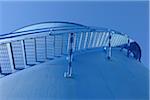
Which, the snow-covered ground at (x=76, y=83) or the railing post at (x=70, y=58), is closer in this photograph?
the snow-covered ground at (x=76, y=83)

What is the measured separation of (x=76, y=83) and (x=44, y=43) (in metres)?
1.48

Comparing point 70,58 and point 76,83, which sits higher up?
point 70,58

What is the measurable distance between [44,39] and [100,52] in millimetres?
2862

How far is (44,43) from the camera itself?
876cm

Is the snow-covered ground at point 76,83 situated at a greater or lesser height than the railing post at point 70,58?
lesser

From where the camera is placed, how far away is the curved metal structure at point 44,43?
300 inches

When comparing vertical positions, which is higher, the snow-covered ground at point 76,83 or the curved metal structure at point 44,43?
Result: the curved metal structure at point 44,43

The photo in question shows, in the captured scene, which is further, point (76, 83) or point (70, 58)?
point (70, 58)

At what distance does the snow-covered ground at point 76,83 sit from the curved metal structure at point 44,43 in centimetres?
24

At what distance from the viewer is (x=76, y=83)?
797 cm

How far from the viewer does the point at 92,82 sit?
811 cm

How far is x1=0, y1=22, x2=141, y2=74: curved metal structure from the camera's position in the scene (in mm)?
7627

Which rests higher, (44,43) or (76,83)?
(44,43)

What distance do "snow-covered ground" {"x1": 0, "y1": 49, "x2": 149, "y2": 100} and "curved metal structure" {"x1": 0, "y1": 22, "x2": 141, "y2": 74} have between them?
0.78ft
